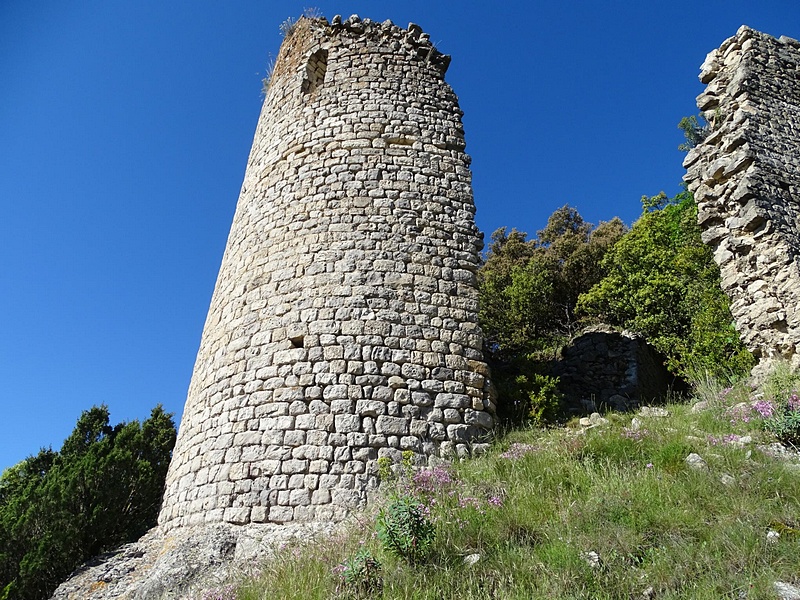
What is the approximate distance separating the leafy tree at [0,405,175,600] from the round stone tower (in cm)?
252

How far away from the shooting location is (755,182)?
7309mm

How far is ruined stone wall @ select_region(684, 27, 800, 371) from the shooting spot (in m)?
6.74

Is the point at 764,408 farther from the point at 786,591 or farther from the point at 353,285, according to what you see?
the point at 353,285

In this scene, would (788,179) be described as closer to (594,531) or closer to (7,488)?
(594,531)

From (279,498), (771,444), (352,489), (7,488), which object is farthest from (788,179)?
(7,488)

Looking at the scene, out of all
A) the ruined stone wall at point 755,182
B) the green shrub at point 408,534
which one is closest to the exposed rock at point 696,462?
the green shrub at point 408,534

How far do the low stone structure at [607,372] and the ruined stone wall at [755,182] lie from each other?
7.63 feet

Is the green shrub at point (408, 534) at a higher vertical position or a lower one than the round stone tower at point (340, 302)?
lower

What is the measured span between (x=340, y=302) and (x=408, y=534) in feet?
9.59

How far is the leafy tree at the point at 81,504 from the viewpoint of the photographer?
706 centimetres

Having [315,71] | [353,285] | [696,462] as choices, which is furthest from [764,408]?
[315,71]

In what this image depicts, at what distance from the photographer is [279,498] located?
4910mm

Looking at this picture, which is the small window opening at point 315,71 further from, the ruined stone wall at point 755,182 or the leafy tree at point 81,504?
the leafy tree at point 81,504

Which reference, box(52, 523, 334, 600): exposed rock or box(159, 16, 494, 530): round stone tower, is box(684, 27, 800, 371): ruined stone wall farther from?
box(52, 523, 334, 600): exposed rock
